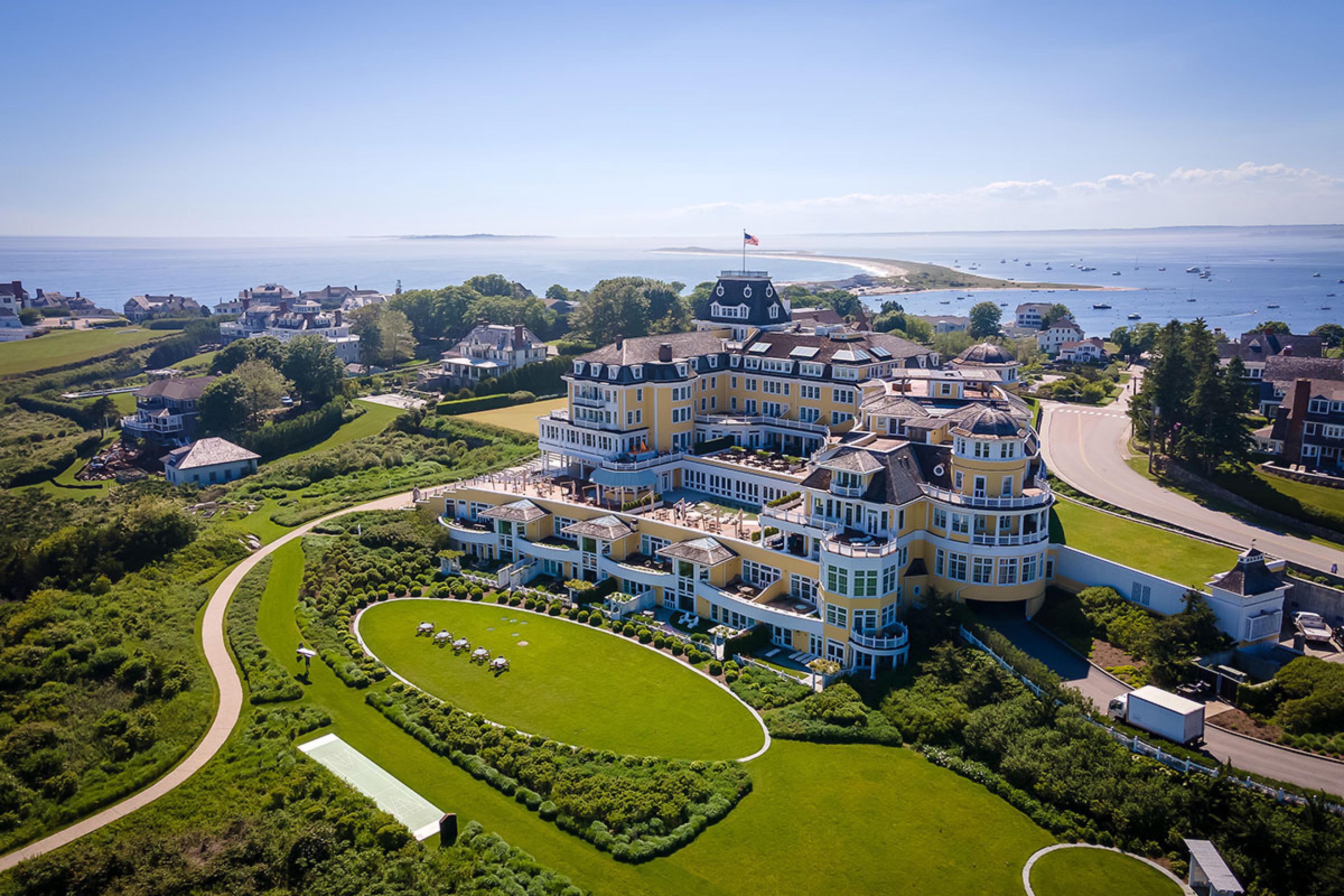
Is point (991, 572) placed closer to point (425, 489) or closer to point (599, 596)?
point (599, 596)

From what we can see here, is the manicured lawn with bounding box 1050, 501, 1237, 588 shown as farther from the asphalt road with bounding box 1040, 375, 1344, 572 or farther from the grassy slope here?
the grassy slope

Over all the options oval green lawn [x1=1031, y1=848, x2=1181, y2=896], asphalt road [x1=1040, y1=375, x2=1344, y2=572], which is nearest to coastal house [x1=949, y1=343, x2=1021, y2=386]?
asphalt road [x1=1040, y1=375, x2=1344, y2=572]

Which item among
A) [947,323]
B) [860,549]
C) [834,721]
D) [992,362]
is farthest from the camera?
[947,323]

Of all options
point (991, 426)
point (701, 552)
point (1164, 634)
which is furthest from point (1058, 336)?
point (701, 552)

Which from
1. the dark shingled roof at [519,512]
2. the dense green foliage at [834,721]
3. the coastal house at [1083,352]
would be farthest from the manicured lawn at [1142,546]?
the coastal house at [1083,352]

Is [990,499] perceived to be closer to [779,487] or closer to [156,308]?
[779,487]

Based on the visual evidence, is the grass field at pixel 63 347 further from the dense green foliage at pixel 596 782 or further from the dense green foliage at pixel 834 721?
the dense green foliage at pixel 834 721
